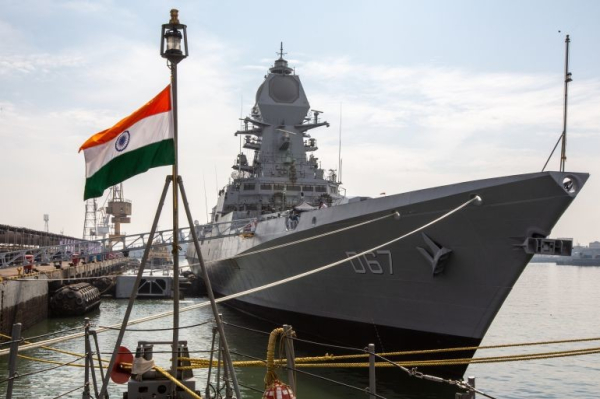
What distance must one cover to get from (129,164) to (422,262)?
7.44 m

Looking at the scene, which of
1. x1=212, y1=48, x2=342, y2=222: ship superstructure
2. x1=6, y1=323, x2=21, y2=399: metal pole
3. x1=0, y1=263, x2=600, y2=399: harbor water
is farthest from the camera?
x1=212, y1=48, x2=342, y2=222: ship superstructure

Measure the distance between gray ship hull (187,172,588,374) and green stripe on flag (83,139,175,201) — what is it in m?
6.64

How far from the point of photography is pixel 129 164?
5.37 m

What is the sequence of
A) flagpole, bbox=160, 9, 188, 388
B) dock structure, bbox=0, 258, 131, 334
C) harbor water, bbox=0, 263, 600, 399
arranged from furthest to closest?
dock structure, bbox=0, 258, 131, 334 < harbor water, bbox=0, 263, 600, 399 < flagpole, bbox=160, 9, 188, 388

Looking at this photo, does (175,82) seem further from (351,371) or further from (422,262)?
(351,371)

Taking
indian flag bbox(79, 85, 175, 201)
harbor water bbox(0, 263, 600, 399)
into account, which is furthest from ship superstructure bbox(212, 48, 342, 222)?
indian flag bbox(79, 85, 175, 201)

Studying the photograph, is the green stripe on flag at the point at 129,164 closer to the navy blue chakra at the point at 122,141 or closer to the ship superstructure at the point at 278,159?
the navy blue chakra at the point at 122,141

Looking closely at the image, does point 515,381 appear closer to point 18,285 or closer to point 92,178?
point 92,178

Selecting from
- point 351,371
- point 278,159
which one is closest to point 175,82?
point 351,371

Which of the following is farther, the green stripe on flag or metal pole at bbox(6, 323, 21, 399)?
the green stripe on flag

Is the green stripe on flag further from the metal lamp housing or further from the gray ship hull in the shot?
the gray ship hull

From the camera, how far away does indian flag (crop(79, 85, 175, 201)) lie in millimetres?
5246

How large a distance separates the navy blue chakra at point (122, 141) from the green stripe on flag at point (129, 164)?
0.27ft

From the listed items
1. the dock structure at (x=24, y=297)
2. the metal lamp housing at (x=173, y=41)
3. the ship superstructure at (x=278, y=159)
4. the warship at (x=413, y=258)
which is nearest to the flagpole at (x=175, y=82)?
the metal lamp housing at (x=173, y=41)
